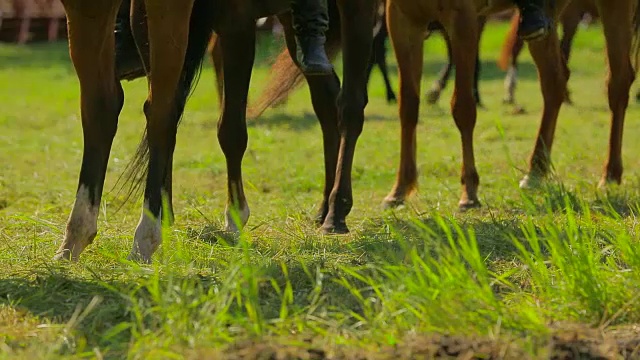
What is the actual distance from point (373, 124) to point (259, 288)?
8561mm

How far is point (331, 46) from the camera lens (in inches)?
331

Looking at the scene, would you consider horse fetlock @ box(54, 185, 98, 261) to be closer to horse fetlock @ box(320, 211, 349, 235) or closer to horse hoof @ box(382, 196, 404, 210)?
horse fetlock @ box(320, 211, 349, 235)

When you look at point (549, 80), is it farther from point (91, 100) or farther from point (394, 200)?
point (91, 100)

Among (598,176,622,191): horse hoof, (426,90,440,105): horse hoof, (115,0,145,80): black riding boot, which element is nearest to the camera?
(115,0,145,80): black riding boot

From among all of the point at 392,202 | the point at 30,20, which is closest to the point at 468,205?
the point at 392,202

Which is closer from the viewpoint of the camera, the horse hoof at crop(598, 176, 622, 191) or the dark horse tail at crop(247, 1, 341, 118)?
the dark horse tail at crop(247, 1, 341, 118)

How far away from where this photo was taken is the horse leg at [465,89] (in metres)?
8.11

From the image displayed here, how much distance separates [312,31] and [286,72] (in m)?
1.55

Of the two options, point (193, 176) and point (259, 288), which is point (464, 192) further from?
point (259, 288)

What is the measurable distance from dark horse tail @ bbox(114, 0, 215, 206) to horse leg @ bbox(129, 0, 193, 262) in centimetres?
69

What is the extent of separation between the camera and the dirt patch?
4027 millimetres

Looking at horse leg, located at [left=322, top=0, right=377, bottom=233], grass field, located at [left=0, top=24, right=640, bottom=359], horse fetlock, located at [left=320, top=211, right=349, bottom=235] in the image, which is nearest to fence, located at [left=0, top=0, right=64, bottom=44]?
grass field, located at [left=0, top=24, right=640, bottom=359]

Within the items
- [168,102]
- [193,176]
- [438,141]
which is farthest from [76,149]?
[168,102]

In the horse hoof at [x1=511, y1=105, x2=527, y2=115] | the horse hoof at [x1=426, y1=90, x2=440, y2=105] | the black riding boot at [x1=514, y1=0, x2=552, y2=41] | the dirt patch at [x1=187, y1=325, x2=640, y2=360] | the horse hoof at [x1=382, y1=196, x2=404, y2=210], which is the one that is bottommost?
the horse hoof at [x1=382, y1=196, x2=404, y2=210]
